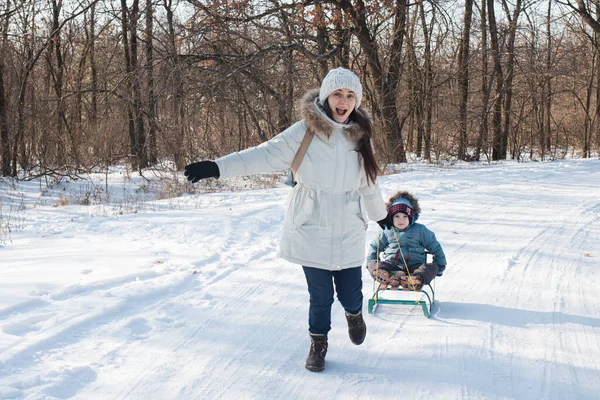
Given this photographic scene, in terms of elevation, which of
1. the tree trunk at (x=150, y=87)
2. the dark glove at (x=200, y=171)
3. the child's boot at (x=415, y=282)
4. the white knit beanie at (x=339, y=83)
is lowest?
the child's boot at (x=415, y=282)

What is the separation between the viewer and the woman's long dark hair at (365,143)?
11.2 feet

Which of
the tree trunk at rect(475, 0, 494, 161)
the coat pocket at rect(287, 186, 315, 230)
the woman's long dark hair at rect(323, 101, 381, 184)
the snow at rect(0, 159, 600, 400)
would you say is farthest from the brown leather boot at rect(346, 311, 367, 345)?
the tree trunk at rect(475, 0, 494, 161)

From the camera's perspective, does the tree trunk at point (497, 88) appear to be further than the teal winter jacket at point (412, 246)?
Yes

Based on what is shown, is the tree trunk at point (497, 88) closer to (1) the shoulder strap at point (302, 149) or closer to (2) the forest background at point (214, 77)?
(2) the forest background at point (214, 77)

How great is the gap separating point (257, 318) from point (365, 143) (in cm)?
173

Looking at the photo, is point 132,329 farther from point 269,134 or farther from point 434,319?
point 269,134

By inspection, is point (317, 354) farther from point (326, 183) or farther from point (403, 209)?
point (403, 209)

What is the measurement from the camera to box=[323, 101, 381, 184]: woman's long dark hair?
340 cm

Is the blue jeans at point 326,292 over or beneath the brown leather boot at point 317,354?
over

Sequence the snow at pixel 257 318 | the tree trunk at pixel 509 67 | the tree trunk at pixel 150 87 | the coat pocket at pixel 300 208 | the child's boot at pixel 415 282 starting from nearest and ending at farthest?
the snow at pixel 257 318, the coat pocket at pixel 300 208, the child's boot at pixel 415 282, the tree trunk at pixel 150 87, the tree trunk at pixel 509 67

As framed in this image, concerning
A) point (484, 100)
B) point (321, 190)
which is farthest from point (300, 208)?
point (484, 100)

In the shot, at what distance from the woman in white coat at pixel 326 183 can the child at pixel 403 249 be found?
1.13 m

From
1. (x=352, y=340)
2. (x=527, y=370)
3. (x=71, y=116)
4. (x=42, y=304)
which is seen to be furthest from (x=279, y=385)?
(x=71, y=116)

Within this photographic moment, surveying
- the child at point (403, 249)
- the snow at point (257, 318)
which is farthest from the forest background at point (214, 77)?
the child at point (403, 249)
